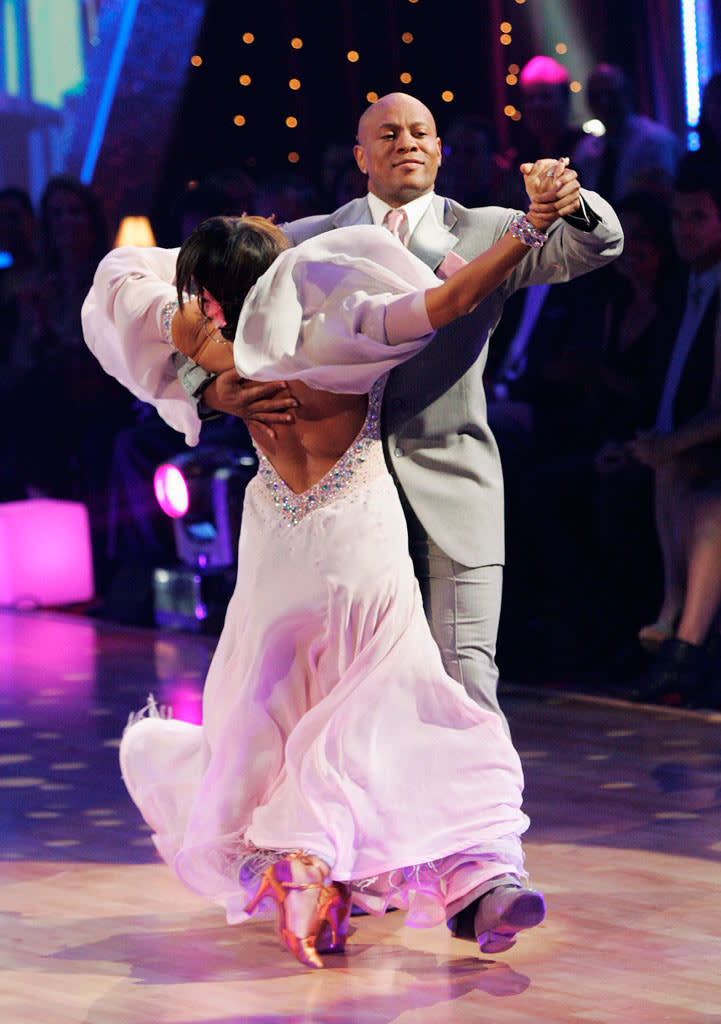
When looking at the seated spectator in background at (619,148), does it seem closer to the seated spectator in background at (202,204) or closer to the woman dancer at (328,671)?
the seated spectator in background at (202,204)

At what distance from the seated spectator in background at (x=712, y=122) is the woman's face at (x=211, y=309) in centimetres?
288

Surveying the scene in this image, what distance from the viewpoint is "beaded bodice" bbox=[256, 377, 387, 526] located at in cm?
307

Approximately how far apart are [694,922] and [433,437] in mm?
1005

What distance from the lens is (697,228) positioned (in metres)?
5.15

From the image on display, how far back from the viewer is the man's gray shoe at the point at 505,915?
2865mm

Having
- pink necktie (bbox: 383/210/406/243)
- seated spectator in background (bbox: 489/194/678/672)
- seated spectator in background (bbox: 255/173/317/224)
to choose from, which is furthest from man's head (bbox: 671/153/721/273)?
pink necktie (bbox: 383/210/406/243)

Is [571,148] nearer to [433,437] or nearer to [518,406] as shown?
[518,406]

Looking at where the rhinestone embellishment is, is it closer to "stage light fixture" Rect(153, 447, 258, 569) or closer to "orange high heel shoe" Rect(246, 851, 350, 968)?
"orange high heel shoe" Rect(246, 851, 350, 968)

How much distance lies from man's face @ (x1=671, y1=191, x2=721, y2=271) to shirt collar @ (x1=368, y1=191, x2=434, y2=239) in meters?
2.04

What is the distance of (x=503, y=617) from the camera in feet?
18.1

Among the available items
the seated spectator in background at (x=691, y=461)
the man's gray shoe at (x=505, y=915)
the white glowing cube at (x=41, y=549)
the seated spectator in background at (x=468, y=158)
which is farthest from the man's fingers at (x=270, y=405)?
the white glowing cube at (x=41, y=549)

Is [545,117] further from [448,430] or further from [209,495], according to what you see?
[448,430]

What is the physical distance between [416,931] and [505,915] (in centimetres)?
34

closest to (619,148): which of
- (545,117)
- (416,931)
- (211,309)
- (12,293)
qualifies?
(545,117)
